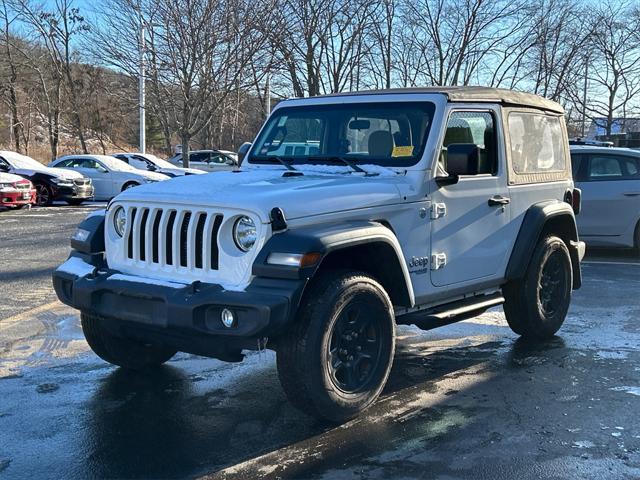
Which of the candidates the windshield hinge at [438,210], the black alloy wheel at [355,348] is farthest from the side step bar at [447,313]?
the windshield hinge at [438,210]

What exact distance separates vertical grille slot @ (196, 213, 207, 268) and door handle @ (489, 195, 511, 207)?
231 centimetres

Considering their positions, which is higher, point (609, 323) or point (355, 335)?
point (355, 335)

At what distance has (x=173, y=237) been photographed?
4.14 metres

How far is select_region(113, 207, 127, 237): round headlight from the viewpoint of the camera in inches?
179

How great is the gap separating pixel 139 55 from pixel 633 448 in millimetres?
20968

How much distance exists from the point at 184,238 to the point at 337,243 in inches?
35.3

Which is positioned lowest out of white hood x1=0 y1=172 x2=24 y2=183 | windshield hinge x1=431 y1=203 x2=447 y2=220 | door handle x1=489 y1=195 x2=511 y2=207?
white hood x1=0 y1=172 x2=24 y2=183

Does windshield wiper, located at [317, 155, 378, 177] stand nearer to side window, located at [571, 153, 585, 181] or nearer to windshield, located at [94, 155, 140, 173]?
side window, located at [571, 153, 585, 181]

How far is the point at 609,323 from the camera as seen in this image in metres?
6.88

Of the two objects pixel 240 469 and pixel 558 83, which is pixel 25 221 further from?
pixel 558 83

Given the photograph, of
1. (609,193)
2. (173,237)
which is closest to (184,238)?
(173,237)

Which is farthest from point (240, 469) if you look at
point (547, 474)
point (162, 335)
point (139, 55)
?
point (139, 55)

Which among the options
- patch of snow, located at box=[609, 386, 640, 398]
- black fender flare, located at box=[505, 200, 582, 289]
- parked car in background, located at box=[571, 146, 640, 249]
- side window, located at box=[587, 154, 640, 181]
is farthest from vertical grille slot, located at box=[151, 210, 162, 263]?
Answer: side window, located at box=[587, 154, 640, 181]

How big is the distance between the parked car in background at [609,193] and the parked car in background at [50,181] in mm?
13608
